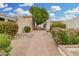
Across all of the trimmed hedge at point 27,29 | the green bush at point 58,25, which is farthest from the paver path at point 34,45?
the green bush at point 58,25

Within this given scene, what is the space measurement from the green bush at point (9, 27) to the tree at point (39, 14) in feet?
1.33

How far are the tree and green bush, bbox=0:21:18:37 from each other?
41 cm

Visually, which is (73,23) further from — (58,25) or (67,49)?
(67,49)

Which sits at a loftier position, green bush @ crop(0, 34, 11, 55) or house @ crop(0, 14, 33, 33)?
house @ crop(0, 14, 33, 33)

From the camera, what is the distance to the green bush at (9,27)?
868 centimetres

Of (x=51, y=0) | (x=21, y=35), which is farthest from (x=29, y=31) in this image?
(x=51, y=0)

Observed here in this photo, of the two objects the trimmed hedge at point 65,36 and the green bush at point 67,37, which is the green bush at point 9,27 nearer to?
the trimmed hedge at point 65,36

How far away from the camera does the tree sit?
867cm

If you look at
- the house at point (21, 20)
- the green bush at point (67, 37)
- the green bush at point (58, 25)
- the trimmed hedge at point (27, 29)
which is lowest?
the green bush at point (67, 37)

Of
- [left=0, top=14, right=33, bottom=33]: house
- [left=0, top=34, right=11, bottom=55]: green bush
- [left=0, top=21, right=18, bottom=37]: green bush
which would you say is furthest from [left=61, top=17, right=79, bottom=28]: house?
[left=0, top=34, right=11, bottom=55]: green bush

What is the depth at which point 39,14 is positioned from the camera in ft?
28.6

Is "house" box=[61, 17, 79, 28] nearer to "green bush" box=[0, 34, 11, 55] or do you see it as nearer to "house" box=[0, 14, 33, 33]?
"house" box=[0, 14, 33, 33]

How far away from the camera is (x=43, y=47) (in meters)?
8.77

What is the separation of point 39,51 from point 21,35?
0.48 metres
